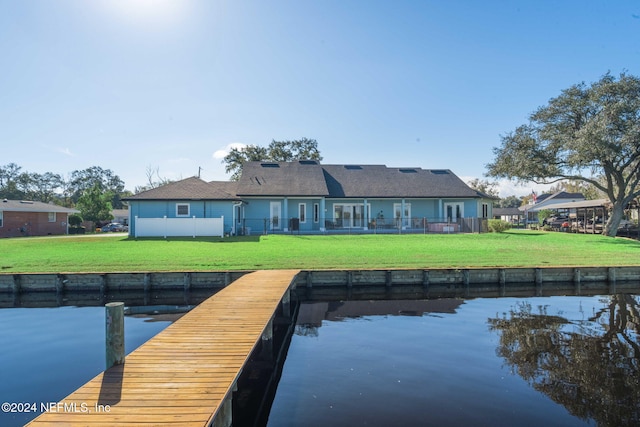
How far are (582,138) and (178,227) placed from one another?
26184mm

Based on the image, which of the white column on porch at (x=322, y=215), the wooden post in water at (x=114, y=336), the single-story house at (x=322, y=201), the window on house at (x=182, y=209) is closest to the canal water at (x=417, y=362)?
the wooden post in water at (x=114, y=336)

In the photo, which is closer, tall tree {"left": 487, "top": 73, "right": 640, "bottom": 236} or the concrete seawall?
the concrete seawall

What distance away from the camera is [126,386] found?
482cm

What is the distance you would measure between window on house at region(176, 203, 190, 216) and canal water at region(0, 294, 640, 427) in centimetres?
1699

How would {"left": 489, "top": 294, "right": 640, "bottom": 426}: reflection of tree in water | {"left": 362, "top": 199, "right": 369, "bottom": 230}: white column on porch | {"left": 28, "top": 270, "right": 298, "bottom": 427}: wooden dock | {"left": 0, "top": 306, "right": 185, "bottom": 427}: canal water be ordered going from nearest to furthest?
1. {"left": 28, "top": 270, "right": 298, "bottom": 427}: wooden dock
2. {"left": 489, "top": 294, "right": 640, "bottom": 426}: reflection of tree in water
3. {"left": 0, "top": 306, "right": 185, "bottom": 427}: canal water
4. {"left": 362, "top": 199, "right": 369, "bottom": 230}: white column on porch

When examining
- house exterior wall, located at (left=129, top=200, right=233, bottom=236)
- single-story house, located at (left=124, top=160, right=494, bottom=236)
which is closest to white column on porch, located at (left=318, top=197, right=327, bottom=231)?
single-story house, located at (left=124, top=160, right=494, bottom=236)

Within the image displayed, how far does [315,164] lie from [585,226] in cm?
2457

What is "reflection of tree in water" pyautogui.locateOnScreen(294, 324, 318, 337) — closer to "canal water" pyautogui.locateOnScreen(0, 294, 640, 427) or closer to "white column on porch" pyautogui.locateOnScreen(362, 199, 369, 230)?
"canal water" pyautogui.locateOnScreen(0, 294, 640, 427)

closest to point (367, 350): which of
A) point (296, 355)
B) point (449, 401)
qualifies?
point (296, 355)

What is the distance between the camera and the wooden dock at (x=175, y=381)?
13.4 ft

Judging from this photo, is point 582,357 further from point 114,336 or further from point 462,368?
point 114,336

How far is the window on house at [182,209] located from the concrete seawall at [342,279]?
15.1 metres

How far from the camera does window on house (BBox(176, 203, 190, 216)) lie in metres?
28.7

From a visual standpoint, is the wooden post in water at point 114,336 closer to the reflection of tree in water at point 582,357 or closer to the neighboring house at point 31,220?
the reflection of tree in water at point 582,357
